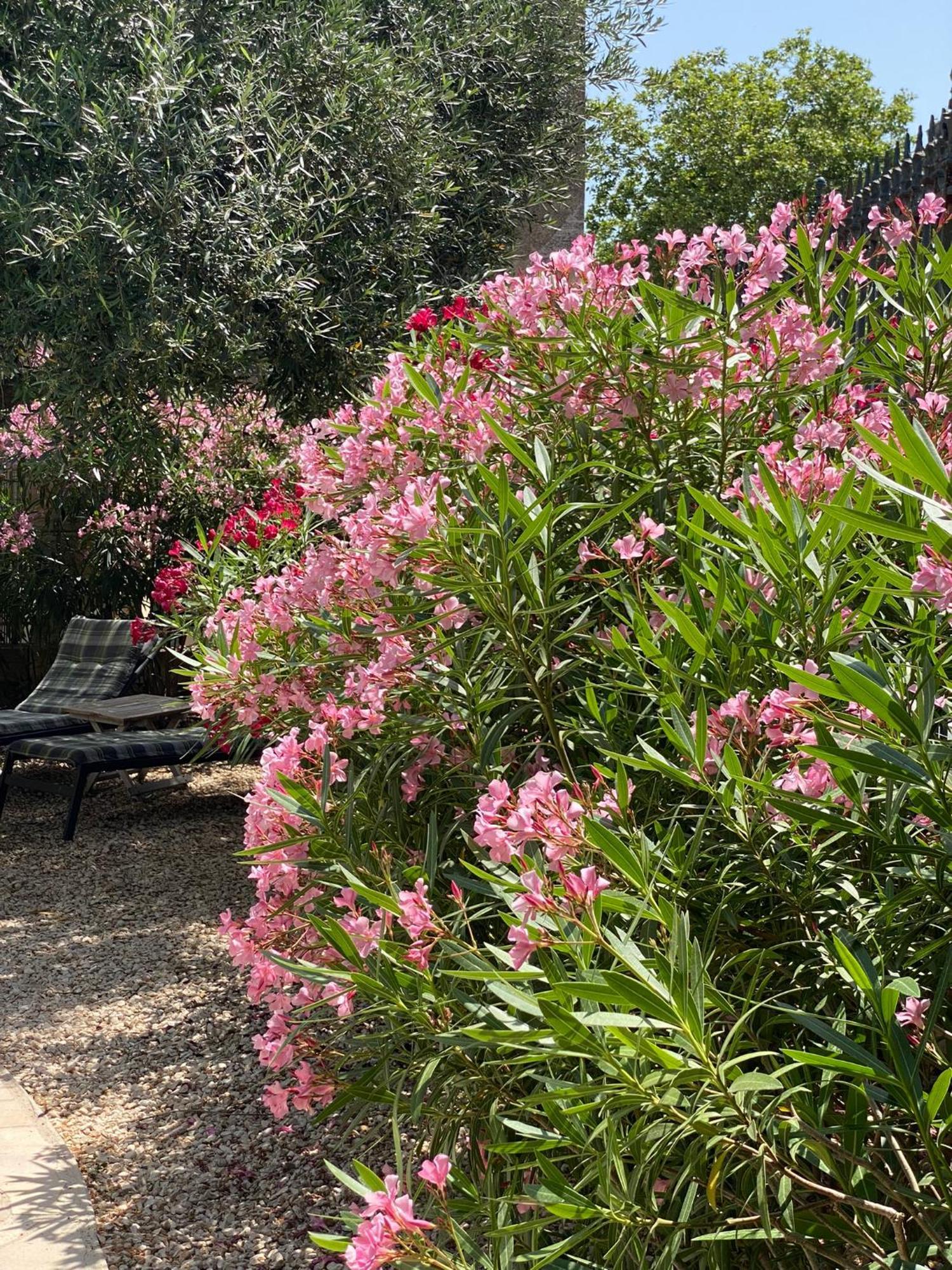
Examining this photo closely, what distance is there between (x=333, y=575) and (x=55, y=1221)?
5.63 ft

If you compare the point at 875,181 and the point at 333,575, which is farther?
the point at 875,181

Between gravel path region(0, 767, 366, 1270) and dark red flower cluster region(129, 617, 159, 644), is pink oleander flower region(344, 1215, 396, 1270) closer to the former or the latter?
gravel path region(0, 767, 366, 1270)

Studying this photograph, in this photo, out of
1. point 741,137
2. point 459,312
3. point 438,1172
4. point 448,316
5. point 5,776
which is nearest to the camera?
point 438,1172

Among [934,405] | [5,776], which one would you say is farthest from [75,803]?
[934,405]

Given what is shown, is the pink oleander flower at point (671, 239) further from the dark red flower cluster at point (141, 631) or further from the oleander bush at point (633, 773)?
the dark red flower cluster at point (141, 631)

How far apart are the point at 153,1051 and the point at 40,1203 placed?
3.42ft

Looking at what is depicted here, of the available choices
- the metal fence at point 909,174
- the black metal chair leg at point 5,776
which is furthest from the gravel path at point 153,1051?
the metal fence at point 909,174

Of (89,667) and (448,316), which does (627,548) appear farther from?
(89,667)

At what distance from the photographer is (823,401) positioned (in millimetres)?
2600

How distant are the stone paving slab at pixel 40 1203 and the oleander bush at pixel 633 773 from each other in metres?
0.82

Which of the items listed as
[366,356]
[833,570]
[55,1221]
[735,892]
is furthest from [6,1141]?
[366,356]

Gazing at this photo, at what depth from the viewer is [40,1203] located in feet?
10.2

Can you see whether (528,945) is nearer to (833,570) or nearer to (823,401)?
(833,570)

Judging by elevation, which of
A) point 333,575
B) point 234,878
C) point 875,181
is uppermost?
point 875,181
